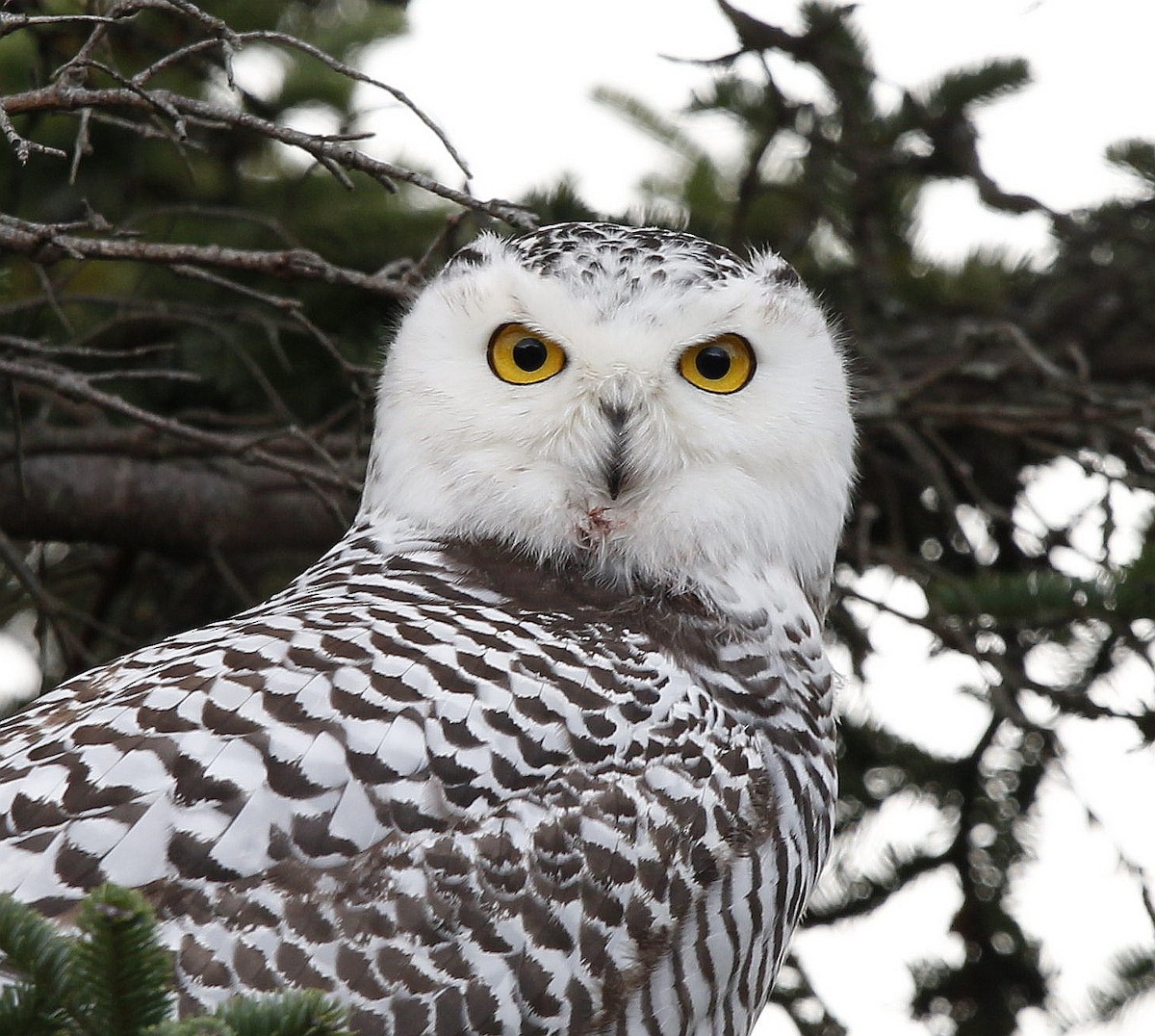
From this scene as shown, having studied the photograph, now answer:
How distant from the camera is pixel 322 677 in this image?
2.54 metres

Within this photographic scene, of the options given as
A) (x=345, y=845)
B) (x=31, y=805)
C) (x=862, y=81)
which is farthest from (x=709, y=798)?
(x=862, y=81)

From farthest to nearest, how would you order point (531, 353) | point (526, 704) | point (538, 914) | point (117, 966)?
point (531, 353), point (526, 704), point (538, 914), point (117, 966)

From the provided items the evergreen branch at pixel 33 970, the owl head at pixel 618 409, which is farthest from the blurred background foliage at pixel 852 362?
the evergreen branch at pixel 33 970

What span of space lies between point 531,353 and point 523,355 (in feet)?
0.06

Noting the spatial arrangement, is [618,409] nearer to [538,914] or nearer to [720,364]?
[720,364]

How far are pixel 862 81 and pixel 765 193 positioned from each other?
491 mm

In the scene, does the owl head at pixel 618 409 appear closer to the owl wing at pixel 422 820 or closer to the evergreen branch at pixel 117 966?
the owl wing at pixel 422 820

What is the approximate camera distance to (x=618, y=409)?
3080mm

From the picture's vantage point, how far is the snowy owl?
2.30m

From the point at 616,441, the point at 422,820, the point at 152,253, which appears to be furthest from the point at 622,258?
the point at 422,820

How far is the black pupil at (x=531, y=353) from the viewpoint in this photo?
3.18 metres

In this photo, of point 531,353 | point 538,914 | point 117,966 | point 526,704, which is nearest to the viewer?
point 117,966

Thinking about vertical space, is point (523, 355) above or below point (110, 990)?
above

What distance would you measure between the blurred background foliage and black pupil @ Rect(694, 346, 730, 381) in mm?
602
